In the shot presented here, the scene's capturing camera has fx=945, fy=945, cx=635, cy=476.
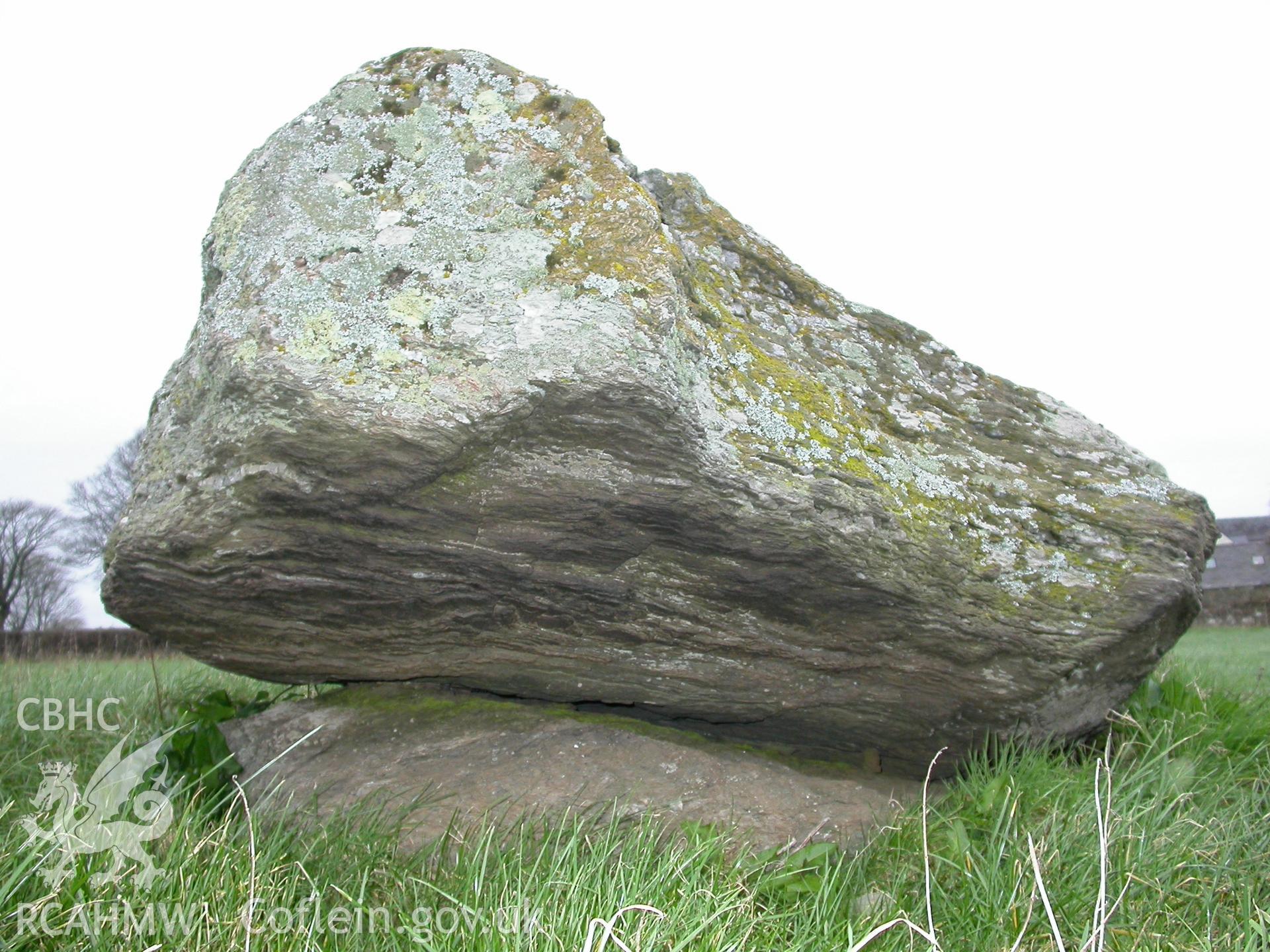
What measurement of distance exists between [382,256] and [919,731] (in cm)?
266

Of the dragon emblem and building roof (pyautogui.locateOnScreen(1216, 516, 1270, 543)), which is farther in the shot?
building roof (pyautogui.locateOnScreen(1216, 516, 1270, 543))

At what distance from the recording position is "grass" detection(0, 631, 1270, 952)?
2.23 meters

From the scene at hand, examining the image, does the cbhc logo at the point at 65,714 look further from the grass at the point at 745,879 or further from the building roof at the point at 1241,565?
the building roof at the point at 1241,565

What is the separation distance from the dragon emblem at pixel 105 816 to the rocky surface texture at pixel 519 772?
14.1 inches

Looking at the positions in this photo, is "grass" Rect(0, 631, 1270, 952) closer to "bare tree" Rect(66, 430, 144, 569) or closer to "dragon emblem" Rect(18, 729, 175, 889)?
"dragon emblem" Rect(18, 729, 175, 889)

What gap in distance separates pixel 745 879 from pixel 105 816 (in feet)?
6.31

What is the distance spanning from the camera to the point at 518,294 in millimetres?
3000

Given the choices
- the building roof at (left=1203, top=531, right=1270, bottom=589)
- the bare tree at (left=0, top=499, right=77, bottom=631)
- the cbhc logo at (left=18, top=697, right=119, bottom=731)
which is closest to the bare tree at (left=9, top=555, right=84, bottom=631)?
the bare tree at (left=0, top=499, right=77, bottom=631)

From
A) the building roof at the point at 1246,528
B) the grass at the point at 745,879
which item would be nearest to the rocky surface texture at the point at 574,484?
the grass at the point at 745,879

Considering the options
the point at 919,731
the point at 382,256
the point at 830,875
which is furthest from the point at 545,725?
the point at 382,256

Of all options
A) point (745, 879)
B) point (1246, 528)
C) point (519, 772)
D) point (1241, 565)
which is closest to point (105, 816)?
point (519, 772)

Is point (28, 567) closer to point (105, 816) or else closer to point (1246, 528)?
point (105, 816)

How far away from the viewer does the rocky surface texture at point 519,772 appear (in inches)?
127

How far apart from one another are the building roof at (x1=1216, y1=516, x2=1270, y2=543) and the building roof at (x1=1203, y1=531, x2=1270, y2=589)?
961mm
